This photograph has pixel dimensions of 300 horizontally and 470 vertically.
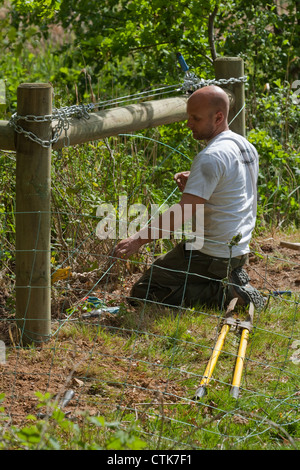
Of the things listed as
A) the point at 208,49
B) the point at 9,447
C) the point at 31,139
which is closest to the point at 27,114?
the point at 31,139

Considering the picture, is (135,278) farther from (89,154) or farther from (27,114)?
(27,114)

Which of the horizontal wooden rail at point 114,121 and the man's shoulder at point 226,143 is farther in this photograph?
the man's shoulder at point 226,143

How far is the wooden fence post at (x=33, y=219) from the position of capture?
3641 mm

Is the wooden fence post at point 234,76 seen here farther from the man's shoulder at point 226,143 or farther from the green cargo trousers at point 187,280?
the green cargo trousers at point 187,280

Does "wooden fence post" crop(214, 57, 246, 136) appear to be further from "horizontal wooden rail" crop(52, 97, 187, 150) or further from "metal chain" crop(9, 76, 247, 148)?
"metal chain" crop(9, 76, 247, 148)

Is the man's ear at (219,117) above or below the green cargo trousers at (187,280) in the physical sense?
above

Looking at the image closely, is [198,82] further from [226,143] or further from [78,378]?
[78,378]

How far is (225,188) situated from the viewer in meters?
4.25

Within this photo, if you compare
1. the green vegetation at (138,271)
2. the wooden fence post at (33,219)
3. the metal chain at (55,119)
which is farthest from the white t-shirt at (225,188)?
the wooden fence post at (33,219)

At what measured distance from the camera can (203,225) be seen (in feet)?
14.3

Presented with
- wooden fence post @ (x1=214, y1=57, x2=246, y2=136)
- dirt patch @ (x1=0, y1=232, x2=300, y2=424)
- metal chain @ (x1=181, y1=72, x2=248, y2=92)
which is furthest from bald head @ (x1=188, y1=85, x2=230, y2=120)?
dirt patch @ (x1=0, y1=232, x2=300, y2=424)

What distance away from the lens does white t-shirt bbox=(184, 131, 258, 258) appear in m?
4.09

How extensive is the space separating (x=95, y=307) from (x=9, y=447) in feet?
5.86

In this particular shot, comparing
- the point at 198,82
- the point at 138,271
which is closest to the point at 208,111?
the point at 198,82
